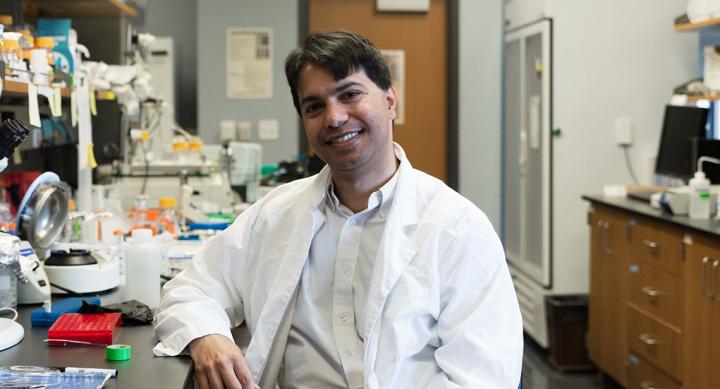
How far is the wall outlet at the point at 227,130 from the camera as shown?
5695 mm

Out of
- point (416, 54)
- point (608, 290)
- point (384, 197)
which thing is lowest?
point (608, 290)

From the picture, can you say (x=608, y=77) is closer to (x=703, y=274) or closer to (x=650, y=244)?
(x=650, y=244)

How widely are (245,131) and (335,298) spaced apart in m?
3.84

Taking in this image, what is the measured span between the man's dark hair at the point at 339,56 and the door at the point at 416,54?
402cm

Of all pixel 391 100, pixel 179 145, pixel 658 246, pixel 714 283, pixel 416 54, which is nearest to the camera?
pixel 391 100

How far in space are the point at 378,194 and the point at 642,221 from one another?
2.37 meters

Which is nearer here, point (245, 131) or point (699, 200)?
point (699, 200)

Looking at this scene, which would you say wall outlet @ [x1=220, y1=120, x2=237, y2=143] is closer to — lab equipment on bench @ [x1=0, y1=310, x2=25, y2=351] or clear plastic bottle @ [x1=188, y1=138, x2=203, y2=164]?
clear plastic bottle @ [x1=188, y1=138, x2=203, y2=164]

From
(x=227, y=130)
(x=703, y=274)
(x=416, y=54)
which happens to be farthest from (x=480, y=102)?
(x=703, y=274)

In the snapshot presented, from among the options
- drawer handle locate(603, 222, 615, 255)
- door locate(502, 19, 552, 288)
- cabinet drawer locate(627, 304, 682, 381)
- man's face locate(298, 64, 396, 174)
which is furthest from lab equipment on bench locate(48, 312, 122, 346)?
door locate(502, 19, 552, 288)

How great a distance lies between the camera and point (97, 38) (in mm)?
4445

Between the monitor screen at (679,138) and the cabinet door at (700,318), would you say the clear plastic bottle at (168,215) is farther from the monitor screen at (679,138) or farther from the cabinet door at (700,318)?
the monitor screen at (679,138)

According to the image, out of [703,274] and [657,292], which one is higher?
[703,274]

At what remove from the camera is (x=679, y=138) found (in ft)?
14.5
